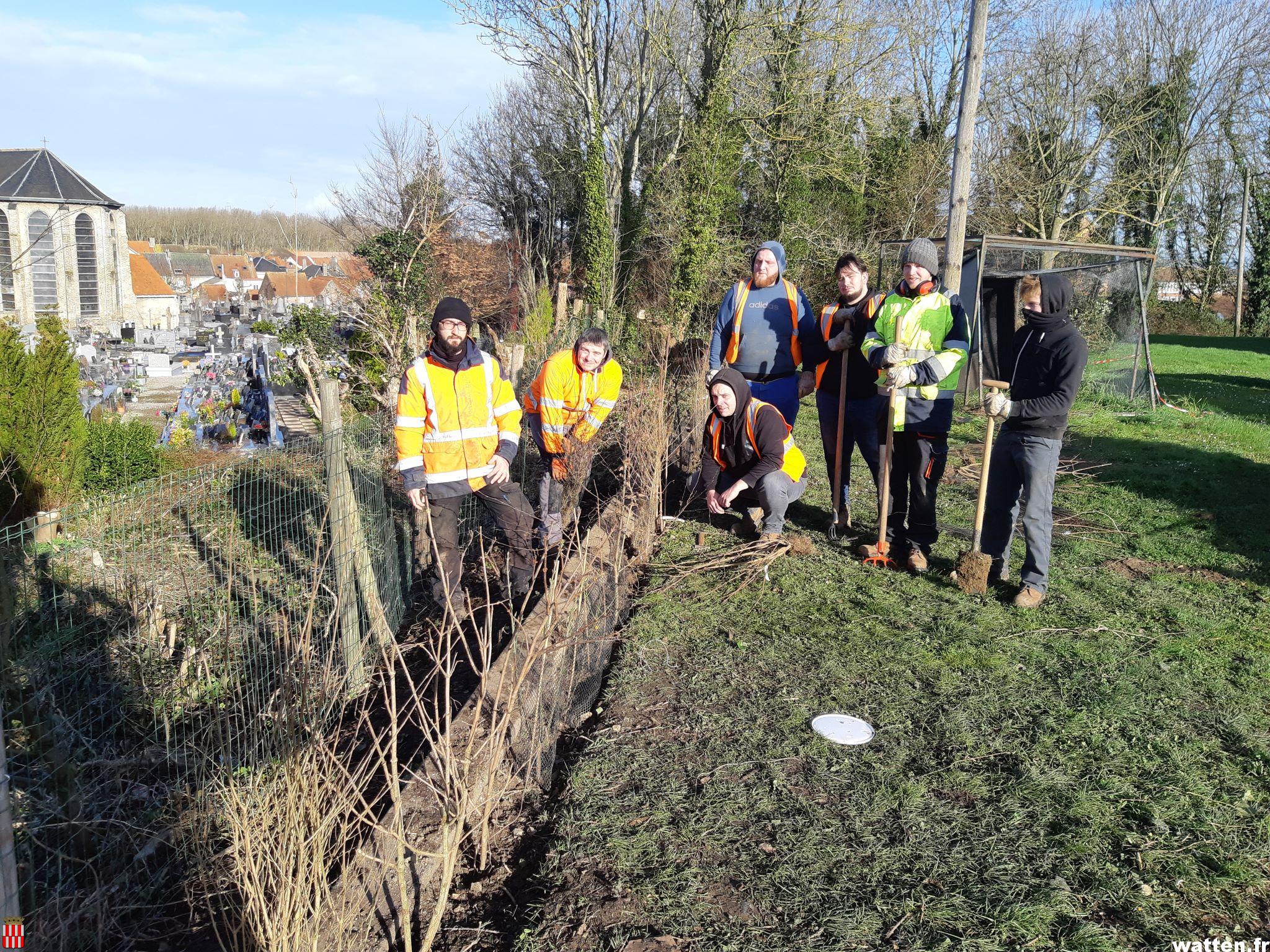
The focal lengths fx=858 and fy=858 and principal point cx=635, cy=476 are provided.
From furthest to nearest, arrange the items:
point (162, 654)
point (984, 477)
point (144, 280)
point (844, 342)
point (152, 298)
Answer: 1. point (144, 280)
2. point (152, 298)
3. point (844, 342)
4. point (984, 477)
5. point (162, 654)

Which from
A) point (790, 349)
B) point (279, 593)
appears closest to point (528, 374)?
point (790, 349)

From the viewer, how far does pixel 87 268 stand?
163 ft

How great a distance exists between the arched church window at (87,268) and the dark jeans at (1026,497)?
183 ft

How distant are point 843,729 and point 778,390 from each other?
2869 millimetres

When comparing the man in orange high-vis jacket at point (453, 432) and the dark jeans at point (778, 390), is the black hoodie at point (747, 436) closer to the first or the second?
the dark jeans at point (778, 390)

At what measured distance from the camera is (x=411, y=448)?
4.38m

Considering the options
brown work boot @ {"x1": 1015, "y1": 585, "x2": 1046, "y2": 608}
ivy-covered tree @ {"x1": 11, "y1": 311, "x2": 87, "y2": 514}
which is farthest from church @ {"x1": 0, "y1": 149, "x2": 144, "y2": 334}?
brown work boot @ {"x1": 1015, "y1": 585, "x2": 1046, "y2": 608}

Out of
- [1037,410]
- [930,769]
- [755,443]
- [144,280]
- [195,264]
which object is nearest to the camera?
[930,769]

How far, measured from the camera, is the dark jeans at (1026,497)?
432 centimetres

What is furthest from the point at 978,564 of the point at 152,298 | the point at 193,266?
the point at 193,266

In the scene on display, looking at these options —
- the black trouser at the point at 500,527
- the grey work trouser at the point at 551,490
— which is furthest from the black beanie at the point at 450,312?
the grey work trouser at the point at 551,490

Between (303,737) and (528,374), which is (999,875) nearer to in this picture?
(303,737)

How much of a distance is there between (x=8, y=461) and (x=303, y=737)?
6.31m

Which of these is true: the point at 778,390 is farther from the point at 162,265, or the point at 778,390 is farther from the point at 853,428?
the point at 162,265
